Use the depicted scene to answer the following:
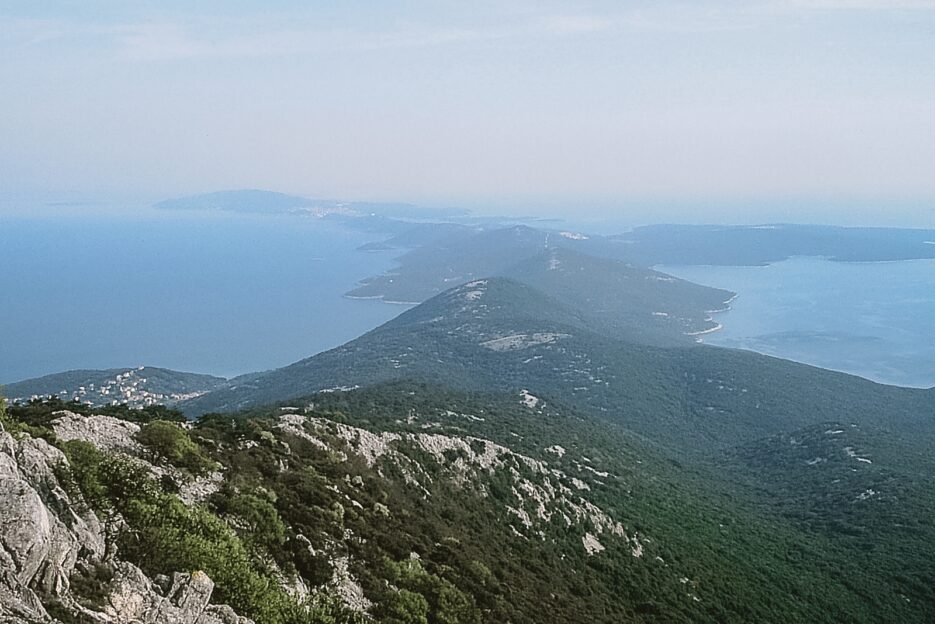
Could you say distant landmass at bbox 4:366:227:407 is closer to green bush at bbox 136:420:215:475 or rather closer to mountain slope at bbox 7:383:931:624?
mountain slope at bbox 7:383:931:624

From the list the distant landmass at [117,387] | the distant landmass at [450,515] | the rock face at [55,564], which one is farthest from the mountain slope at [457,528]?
the distant landmass at [117,387]

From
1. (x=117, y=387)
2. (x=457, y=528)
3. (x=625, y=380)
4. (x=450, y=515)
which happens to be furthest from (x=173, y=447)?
(x=117, y=387)

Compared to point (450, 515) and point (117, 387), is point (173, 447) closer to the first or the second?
point (450, 515)

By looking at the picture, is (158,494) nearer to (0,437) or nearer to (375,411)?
(0,437)

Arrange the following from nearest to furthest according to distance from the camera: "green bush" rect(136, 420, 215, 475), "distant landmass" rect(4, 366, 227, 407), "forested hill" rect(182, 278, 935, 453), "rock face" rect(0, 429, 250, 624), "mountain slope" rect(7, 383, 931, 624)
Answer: "rock face" rect(0, 429, 250, 624)
"mountain slope" rect(7, 383, 931, 624)
"green bush" rect(136, 420, 215, 475)
"forested hill" rect(182, 278, 935, 453)
"distant landmass" rect(4, 366, 227, 407)

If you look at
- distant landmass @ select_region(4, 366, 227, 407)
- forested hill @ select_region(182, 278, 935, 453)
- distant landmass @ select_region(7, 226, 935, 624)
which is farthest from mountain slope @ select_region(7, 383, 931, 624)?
distant landmass @ select_region(4, 366, 227, 407)

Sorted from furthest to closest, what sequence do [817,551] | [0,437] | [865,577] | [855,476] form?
1. [855,476]
2. [817,551]
3. [865,577]
4. [0,437]

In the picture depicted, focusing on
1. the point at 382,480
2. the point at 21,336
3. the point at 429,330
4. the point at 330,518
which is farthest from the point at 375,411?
the point at 21,336

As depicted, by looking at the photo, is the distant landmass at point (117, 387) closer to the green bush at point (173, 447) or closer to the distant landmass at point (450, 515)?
the distant landmass at point (450, 515)

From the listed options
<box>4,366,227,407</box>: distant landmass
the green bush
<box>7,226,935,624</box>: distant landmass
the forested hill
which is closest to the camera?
<box>7,226,935,624</box>: distant landmass
